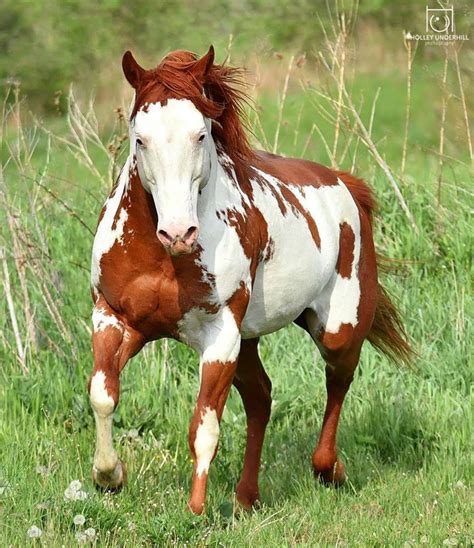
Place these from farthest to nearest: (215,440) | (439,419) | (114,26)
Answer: (114,26), (439,419), (215,440)

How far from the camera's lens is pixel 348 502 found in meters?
5.64

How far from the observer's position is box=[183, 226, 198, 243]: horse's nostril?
4301 millimetres

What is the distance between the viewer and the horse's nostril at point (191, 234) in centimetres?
430

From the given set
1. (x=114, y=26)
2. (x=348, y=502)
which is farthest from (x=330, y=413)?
(x=114, y=26)

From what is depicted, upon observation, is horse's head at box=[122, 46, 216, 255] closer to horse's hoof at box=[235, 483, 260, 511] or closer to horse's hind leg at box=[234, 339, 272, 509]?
horse's hind leg at box=[234, 339, 272, 509]

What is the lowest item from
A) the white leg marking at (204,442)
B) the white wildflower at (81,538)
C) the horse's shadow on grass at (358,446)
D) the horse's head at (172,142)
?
the horse's shadow on grass at (358,446)

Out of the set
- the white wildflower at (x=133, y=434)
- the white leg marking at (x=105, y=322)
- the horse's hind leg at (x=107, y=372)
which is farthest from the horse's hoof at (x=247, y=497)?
the white leg marking at (x=105, y=322)

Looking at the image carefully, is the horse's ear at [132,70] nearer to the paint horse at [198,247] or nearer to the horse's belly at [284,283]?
the paint horse at [198,247]

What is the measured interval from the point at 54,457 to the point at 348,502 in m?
1.42

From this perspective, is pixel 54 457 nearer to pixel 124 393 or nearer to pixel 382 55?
pixel 124 393

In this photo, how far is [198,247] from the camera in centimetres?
475

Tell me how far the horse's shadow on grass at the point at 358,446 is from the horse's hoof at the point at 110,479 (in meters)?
1.09

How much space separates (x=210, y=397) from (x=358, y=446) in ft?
6.05

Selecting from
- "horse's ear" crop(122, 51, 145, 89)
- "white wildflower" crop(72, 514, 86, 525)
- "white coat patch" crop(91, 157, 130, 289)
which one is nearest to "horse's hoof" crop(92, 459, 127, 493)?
"white wildflower" crop(72, 514, 86, 525)
